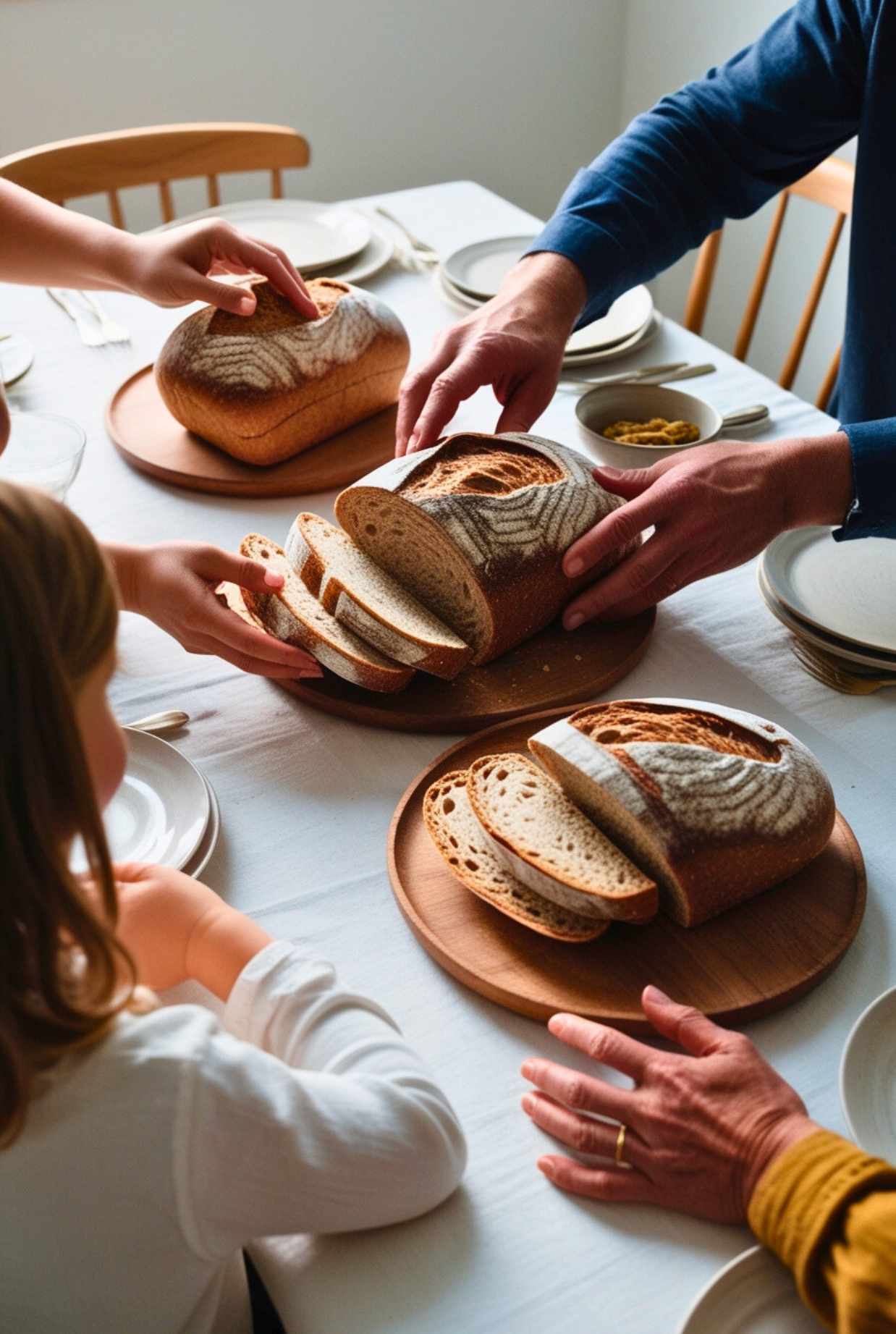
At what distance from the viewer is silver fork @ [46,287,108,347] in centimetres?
223

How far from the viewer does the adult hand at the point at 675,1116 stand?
2.96 ft

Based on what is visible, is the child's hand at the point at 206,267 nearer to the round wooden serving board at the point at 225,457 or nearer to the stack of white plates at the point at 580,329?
the round wooden serving board at the point at 225,457

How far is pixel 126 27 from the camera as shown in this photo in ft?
12.3

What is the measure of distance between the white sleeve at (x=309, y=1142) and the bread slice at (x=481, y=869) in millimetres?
209

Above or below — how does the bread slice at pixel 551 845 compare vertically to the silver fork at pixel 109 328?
below

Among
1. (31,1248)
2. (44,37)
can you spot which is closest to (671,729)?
(31,1248)

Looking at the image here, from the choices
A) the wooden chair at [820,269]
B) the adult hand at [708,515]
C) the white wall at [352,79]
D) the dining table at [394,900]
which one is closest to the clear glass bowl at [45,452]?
the dining table at [394,900]

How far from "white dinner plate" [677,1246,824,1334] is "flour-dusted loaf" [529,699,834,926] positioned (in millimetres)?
328

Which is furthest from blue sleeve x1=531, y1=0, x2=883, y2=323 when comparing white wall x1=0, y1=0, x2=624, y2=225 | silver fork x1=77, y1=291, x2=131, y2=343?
white wall x1=0, y1=0, x2=624, y2=225

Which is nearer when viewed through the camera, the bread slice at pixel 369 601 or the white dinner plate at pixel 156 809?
the white dinner plate at pixel 156 809

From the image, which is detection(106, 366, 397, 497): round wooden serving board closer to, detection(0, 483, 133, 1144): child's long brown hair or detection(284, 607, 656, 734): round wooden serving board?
detection(284, 607, 656, 734): round wooden serving board

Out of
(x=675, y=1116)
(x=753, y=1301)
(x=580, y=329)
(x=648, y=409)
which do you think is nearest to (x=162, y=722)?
(x=675, y=1116)

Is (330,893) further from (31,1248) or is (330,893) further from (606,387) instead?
(606,387)

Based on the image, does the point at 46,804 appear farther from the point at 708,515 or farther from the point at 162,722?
the point at 708,515
